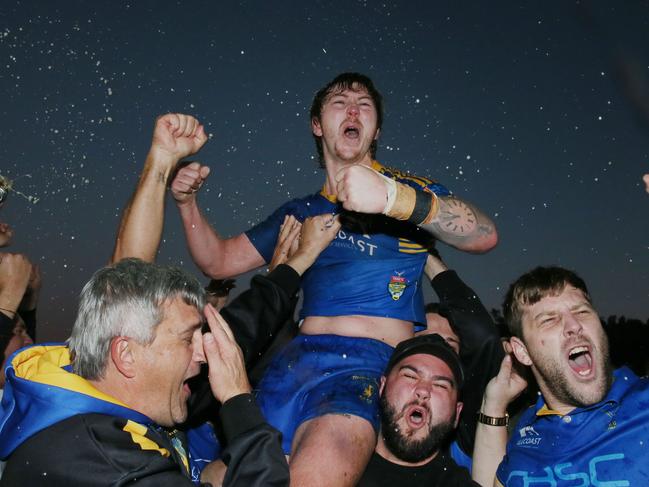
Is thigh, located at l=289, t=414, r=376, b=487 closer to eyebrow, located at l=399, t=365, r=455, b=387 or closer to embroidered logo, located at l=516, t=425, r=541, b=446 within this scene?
eyebrow, located at l=399, t=365, r=455, b=387

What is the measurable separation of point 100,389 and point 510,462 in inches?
93.7

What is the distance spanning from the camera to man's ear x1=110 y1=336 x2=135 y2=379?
2748mm

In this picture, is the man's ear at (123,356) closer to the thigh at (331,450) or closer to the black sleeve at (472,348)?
the thigh at (331,450)

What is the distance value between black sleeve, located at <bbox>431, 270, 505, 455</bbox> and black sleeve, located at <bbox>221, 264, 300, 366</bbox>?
3.87 feet

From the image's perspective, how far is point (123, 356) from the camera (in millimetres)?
2760

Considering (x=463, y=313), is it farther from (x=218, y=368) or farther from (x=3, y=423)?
Result: (x=3, y=423)

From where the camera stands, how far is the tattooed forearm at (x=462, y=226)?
12.6ft

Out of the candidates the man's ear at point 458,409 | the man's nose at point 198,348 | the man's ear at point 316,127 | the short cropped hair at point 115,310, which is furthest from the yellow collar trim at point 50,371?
the man's ear at point 316,127

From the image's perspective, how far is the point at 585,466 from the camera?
10.7 ft

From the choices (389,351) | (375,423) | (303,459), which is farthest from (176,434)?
(389,351)

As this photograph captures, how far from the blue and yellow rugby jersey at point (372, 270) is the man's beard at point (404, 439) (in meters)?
0.65

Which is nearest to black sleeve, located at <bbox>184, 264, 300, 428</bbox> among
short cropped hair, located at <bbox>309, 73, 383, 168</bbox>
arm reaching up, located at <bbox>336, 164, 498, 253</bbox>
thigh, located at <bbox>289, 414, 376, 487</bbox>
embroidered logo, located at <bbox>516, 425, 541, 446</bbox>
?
thigh, located at <bbox>289, 414, 376, 487</bbox>

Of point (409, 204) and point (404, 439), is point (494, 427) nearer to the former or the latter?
point (404, 439)

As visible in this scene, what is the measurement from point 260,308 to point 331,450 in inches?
41.9
